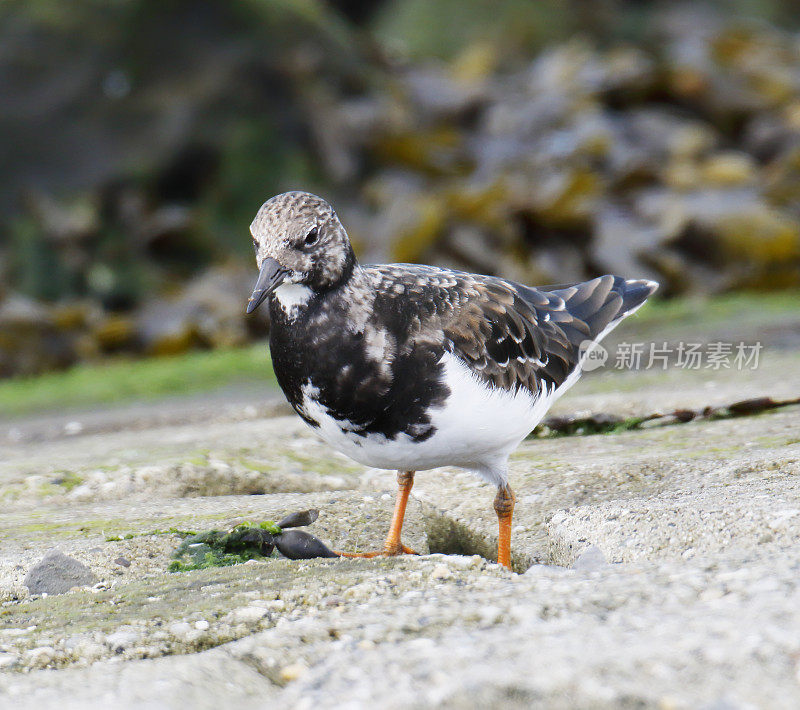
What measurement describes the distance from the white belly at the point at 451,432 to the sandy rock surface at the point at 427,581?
24 cm

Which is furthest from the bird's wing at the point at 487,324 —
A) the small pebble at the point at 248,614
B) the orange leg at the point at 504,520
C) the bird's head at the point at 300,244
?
the small pebble at the point at 248,614

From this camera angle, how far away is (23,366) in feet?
16.5

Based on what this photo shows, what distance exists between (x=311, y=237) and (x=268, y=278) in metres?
0.14

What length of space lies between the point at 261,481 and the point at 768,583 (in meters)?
1.58

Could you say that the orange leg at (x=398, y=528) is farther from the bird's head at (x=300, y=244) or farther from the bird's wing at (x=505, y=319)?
the bird's head at (x=300, y=244)

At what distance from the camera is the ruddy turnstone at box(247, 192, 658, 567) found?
2.24 meters

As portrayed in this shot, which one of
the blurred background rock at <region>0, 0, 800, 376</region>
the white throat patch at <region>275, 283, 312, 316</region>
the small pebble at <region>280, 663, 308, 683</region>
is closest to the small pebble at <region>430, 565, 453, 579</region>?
the small pebble at <region>280, 663, 308, 683</region>

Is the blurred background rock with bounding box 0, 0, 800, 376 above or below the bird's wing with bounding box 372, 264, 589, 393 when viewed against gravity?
above

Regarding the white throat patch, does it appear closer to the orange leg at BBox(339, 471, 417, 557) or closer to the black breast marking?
the black breast marking

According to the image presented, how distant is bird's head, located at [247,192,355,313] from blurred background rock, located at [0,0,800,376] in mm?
2937

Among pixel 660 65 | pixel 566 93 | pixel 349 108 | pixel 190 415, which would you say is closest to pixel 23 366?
pixel 190 415

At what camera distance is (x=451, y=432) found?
2.30 metres

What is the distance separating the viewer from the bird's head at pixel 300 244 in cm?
222

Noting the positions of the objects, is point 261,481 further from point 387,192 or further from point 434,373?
point 387,192
